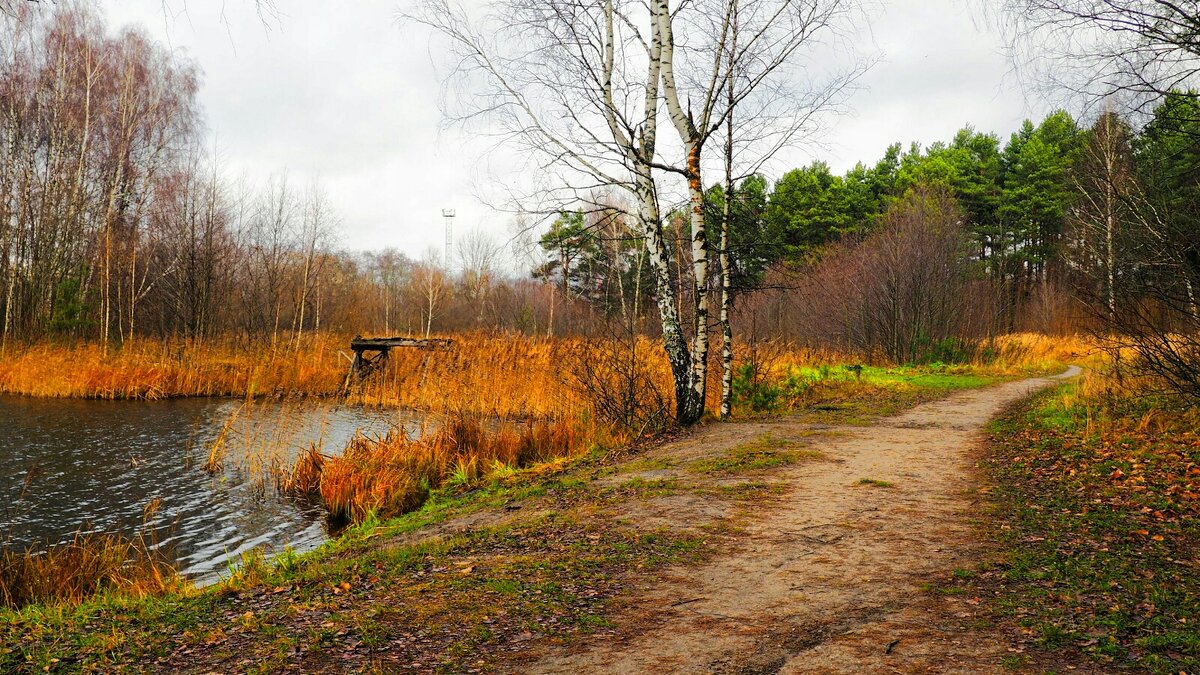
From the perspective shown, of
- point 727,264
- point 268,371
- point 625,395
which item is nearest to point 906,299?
point 727,264

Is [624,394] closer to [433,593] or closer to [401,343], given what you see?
[433,593]

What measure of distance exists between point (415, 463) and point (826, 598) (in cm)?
596

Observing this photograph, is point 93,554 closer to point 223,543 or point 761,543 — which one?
point 223,543

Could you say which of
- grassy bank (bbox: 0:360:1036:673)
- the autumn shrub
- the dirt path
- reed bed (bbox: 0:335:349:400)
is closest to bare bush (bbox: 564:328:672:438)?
the autumn shrub

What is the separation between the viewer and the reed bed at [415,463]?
7.79 metres

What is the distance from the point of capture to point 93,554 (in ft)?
19.0

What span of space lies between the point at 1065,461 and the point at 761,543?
3.86 m

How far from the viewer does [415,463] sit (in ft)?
28.1

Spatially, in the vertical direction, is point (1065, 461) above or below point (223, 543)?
above

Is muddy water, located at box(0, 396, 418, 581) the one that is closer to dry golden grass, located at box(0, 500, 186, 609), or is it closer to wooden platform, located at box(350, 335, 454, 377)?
dry golden grass, located at box(0, 500, 186, 609)

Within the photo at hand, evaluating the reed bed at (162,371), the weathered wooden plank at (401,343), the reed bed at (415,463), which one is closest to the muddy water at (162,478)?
the reed bed at (415,463)

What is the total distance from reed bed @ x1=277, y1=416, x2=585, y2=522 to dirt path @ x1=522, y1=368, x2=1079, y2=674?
3.46 metres

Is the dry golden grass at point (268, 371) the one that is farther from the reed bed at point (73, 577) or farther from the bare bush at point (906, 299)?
the bare bush at point (906, 299)

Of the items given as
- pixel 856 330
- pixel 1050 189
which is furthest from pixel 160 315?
pixel 1050 189
